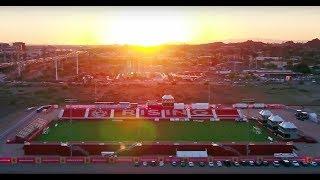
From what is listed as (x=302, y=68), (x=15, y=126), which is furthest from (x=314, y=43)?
(x=15, y=126)

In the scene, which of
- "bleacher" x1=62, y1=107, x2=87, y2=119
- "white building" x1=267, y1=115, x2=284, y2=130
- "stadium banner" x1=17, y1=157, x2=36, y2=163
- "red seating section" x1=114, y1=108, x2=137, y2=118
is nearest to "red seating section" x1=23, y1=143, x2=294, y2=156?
"stadium banner" x1=17, y1=157, x2=36, y2=163

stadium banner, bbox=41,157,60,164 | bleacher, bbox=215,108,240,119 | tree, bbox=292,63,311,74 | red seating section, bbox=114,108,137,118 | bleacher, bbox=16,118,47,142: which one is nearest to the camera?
stadium banner, bbox=41,157,60,164

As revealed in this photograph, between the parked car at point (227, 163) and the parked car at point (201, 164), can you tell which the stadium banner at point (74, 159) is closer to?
the parked car at point (201, 164)

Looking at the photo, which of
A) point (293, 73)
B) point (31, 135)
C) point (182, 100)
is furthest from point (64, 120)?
point (293, 73)

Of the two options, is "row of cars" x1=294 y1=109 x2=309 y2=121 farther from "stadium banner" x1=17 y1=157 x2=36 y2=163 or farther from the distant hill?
"stadium banner" x1=17 y1=157 x2=36 y2=163

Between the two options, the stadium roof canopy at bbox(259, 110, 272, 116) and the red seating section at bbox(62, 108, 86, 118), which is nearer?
the red seating section at bbox(62, 108, 86, 118)

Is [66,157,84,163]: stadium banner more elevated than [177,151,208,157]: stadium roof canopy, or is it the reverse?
[177,151,208,157]: stadium roof canopy

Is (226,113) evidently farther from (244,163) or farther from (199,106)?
(244,163)

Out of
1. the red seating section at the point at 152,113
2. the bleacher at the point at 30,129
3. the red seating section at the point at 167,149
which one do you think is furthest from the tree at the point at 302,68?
the bleacher at the point at 30,129
